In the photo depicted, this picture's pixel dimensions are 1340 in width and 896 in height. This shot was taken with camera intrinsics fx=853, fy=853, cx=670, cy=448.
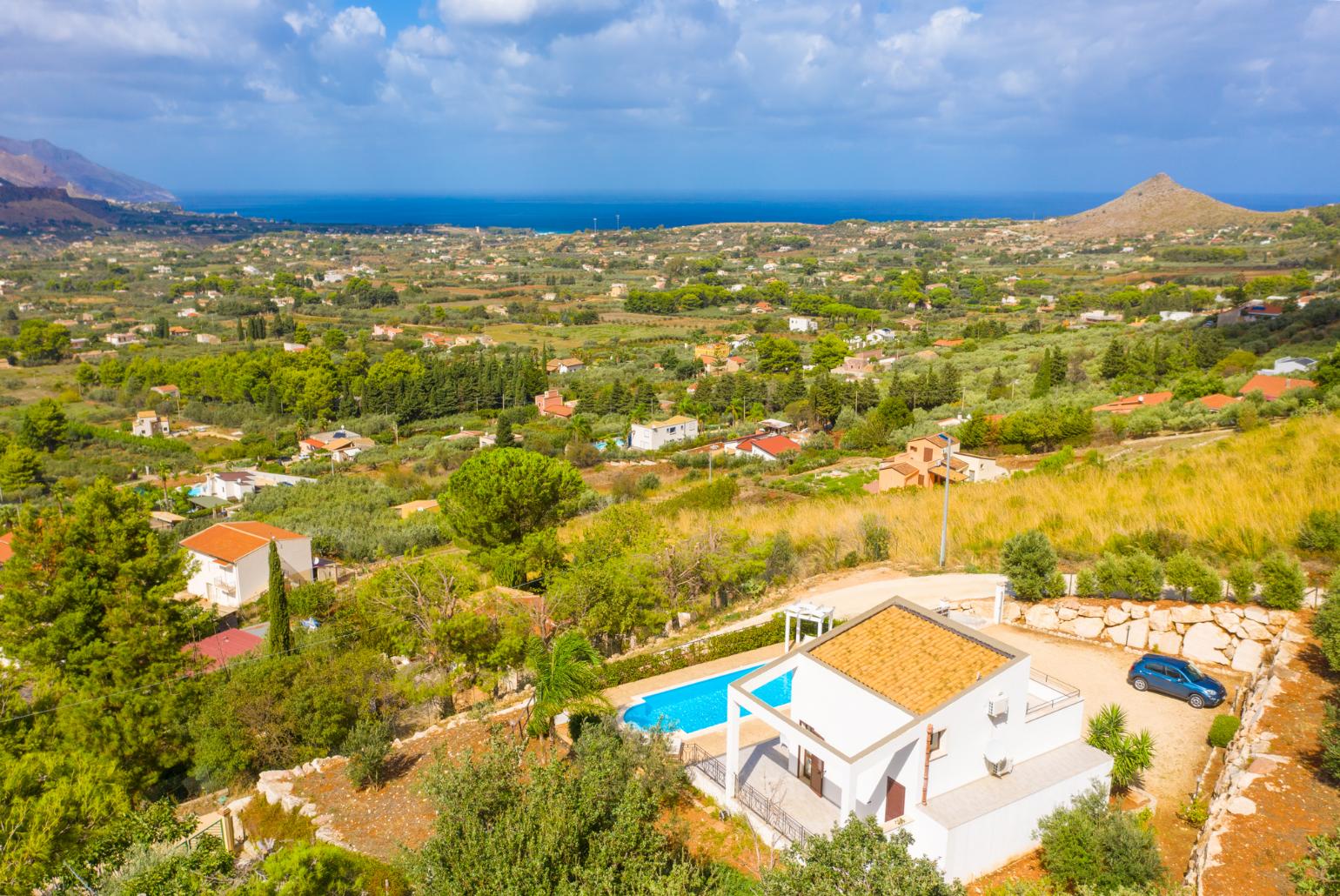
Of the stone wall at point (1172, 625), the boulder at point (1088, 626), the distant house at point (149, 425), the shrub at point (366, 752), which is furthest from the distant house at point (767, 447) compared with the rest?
the distant house at point (149, 425)

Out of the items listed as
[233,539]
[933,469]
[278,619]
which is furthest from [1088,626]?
[233,539]

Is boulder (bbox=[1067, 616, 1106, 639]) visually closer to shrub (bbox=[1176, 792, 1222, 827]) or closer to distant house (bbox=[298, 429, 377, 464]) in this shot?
shrub (bbox=[1176, 792, 1222, 827])

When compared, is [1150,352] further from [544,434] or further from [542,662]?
[542,662]

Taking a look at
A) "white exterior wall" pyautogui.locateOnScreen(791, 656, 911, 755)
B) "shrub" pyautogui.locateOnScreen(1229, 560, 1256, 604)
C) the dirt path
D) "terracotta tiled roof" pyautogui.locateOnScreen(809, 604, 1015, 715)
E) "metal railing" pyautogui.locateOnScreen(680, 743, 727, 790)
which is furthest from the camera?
"shrub" pyautogui.locateOnScreen(1229, 560, 1256, 604)

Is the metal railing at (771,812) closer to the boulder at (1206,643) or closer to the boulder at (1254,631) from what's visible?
the boulder at (1206,643)

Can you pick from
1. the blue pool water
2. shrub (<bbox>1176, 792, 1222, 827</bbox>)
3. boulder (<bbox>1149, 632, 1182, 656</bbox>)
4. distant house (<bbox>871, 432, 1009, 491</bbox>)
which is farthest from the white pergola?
distant house (<bbox>871, 432, 1009, 491</bbox>)

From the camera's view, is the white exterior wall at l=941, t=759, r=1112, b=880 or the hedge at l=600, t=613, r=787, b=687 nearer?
the white exterior wall at l=941, t=759, r=1112, b=880
